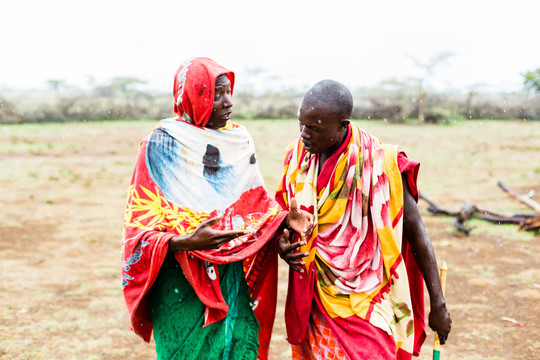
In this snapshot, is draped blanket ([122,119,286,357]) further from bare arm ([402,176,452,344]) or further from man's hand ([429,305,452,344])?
man's hand ([429,305,452,344])

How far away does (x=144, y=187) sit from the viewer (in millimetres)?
2607

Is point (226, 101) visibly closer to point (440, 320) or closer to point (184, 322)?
point (184, 322)

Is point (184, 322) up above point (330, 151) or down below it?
below

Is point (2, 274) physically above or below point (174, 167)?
below

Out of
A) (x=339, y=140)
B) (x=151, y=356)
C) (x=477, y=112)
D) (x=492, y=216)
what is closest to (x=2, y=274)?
(x=151, y=356)

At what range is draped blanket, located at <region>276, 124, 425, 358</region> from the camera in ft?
8.54

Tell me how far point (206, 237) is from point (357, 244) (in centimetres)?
71

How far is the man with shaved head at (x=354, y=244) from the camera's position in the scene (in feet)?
8.48

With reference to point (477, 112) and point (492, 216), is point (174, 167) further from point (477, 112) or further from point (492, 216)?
point (477, 112)

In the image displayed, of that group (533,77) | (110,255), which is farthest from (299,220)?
(533,77)

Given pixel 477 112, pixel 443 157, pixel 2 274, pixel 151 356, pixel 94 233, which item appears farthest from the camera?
pixel 477 112

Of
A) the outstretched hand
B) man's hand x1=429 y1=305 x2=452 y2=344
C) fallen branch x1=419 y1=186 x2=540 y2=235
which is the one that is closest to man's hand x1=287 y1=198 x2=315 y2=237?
the outstretched hand

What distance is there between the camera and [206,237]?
2402mm

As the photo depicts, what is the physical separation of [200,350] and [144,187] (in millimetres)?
842
